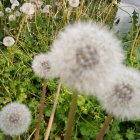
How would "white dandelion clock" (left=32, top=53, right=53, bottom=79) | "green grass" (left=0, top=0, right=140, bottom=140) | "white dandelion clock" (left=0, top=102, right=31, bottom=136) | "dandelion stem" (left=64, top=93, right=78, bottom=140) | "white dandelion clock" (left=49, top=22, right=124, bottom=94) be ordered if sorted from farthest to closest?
"green grass" (left=0, top=0, right=140, bottom=140) < "white dandelion clock" (left=32, top=53, right=53, bottom=79) < "white dandelion clock" (left=0, top=102, right=31, bottom=136) < "dandelion stem" (left=64, top=93, right=78, bottom=140) < "white dandelion clock" (left=49, top=22, right=124, bottom=94)

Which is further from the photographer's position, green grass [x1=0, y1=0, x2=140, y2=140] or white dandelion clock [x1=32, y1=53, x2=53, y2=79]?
green grass [x1=0, y1=0, x2=140, y2=140]

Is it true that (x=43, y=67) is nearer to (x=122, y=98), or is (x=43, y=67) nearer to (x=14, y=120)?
(x=14, y=120)

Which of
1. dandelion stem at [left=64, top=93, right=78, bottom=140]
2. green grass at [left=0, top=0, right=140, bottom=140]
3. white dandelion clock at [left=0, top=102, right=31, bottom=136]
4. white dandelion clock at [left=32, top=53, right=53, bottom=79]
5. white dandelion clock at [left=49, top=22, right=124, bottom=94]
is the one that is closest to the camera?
white dandelion clock at [left=49, top=22, right=124, bottom=94]

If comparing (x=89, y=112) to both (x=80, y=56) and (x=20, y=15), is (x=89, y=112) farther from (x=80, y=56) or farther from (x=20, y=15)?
(x=20, y=15)

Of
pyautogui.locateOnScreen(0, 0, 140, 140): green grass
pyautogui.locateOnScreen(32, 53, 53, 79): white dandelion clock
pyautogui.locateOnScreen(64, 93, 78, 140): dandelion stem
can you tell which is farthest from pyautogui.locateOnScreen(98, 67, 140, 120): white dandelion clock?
pyautogui.locateOnScreen(0, 0, 140, 140): green grass

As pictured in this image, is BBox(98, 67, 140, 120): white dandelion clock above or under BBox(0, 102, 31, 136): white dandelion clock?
above

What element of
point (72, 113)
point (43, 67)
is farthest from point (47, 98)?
point (72, 113)

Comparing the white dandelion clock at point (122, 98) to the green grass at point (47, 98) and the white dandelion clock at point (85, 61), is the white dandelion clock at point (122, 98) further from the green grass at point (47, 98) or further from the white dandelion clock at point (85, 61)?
the green grass at point (47, 98)

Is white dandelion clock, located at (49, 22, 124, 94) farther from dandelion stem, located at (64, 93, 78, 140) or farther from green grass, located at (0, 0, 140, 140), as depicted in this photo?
green grass, located at (0, 0, 140, 140)
